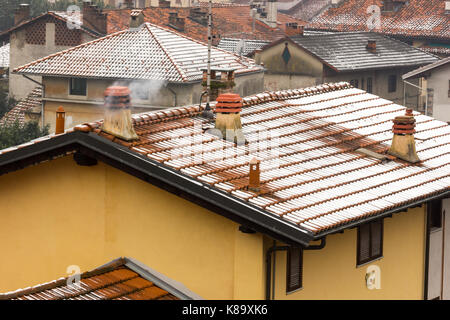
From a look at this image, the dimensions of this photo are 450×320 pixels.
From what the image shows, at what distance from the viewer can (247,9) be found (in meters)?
71.3

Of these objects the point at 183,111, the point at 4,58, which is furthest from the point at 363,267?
the point at 4,58

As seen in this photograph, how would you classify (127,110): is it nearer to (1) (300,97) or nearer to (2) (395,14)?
(1) (300,97)

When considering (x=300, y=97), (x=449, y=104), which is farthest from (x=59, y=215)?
(x=449, y=104)

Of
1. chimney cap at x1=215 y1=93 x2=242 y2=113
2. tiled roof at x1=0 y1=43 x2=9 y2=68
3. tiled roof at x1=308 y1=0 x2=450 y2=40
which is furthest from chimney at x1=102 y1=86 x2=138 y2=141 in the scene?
tiled roof at x1=308 y1=0 x2=450 y2=40

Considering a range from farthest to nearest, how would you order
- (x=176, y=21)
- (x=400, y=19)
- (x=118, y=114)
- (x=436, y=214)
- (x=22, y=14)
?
(x=400, y=19)
(x=22, y=14)
(x=176, y=21)
(x=436, y=214)
(x=118, y=114)

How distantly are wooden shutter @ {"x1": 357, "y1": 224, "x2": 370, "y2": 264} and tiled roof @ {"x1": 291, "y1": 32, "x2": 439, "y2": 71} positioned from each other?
33764 millimetres

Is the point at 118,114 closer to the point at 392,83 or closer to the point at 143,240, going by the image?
the point at 143,240

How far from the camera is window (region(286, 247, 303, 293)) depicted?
13227mm

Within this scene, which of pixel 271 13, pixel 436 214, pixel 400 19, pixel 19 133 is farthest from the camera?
pixel 271 13

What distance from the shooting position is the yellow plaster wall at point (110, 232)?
42.8 ft

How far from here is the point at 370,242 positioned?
1523cm

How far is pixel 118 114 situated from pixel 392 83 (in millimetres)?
41593

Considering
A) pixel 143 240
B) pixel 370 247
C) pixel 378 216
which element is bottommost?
pixel 370 247
